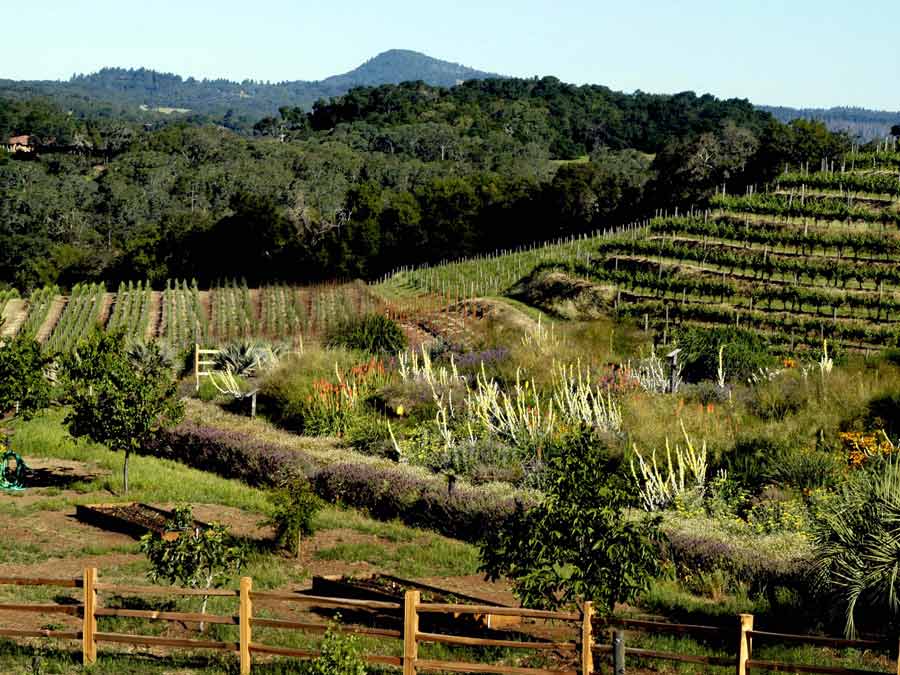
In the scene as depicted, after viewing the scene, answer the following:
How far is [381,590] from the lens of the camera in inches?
529

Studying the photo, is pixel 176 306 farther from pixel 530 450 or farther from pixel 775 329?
pixel 530 450

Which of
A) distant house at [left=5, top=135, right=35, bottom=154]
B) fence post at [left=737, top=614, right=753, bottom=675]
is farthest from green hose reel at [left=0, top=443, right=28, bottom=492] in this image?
distant house at [left=5, top=135, right=35, bottom=154]

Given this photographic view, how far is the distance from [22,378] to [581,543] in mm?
12989

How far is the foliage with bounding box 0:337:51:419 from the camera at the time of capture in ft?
67.8

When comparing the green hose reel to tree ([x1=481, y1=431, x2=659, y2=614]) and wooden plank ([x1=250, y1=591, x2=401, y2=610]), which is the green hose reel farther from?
tree ([x1=481, y1=431, x2=659, y2=614])

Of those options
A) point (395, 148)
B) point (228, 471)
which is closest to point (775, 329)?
point (228, 471)

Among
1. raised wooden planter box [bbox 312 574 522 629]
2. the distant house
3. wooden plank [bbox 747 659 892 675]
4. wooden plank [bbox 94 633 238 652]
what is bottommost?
raised wooden planter box [bbox 312 574 522 629]

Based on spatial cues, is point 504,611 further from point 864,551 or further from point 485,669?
point 864,551

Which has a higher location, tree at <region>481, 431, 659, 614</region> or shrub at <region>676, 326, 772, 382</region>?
tree at <region>481, 431, 659, 614</region>

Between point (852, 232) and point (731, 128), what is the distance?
3795 centimetres

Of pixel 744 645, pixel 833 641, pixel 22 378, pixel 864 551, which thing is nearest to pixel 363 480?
pixel 22 378

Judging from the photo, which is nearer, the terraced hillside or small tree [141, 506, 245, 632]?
small tree [141, 506, 245, 632]

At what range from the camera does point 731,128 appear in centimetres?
7862

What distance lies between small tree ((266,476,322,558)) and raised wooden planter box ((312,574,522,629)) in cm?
219
